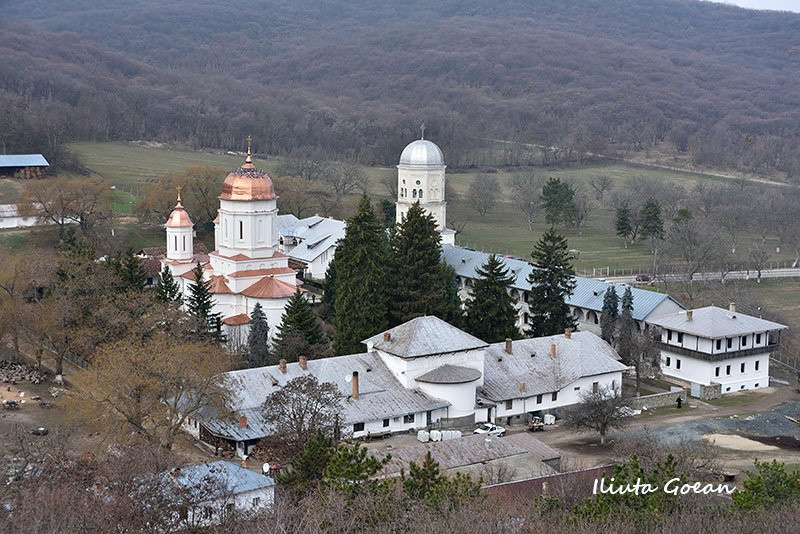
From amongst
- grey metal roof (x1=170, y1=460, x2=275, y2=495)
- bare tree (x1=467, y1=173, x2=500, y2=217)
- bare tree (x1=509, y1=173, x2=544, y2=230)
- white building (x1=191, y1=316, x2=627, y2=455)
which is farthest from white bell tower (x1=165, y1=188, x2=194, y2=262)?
bare tree (x1=467, y1=173, x2=500, y2=217)

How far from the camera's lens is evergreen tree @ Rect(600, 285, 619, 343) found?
43.0 meters

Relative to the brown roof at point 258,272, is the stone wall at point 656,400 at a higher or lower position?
lower

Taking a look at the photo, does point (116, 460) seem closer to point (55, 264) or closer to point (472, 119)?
point (55, 264)

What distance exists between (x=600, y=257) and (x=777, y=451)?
106 feet

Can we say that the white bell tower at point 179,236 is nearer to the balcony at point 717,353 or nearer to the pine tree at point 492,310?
the pine tree at point 492,310

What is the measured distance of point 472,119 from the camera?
155750 mm

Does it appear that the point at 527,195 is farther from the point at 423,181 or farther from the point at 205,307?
the point at 205,307

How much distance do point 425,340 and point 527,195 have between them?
152 ft

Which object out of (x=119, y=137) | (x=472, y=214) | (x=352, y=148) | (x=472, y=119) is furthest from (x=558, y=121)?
(x=472, y=214)

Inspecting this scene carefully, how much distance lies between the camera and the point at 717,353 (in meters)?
40.0

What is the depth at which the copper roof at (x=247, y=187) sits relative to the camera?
44500mm

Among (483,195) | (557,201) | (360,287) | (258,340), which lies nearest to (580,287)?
(360,287)

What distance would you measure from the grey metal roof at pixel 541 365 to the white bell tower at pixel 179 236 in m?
16.0

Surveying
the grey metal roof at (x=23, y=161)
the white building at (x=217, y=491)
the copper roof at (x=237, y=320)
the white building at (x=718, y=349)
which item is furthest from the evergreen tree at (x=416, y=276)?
the grey metal roof at (x=23, y=161)
